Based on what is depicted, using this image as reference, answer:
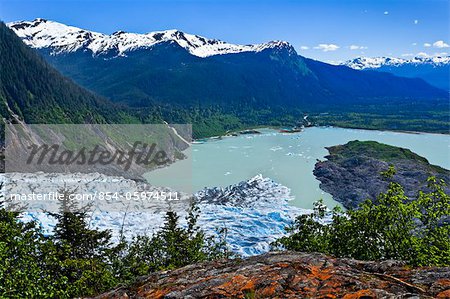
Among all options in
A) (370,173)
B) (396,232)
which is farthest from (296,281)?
(370,173)

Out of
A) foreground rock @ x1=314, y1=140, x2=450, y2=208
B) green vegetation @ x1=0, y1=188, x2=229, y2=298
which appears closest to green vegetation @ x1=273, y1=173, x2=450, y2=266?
green vegetation @ x1=0, y1=188, x2=229, y2=298

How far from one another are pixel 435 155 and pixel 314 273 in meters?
127

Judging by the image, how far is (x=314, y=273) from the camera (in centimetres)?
1033

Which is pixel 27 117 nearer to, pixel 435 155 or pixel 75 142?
pixel 75 142

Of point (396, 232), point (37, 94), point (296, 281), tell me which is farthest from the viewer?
point (37, 94)

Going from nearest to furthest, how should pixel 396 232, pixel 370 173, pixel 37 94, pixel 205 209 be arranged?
pixel 396 232
pixel 205 209
pixel 370 173
pixel 37 94

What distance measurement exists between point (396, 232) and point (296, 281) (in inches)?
274

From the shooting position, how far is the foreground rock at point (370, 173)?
74.3 metres

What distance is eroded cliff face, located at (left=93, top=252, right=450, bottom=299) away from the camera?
9312mm

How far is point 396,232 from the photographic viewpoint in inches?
585

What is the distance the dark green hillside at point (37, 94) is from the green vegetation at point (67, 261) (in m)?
83.5

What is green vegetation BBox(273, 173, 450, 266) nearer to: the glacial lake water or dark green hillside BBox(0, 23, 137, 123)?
the glacial lake water

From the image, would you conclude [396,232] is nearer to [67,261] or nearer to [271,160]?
[67,261]

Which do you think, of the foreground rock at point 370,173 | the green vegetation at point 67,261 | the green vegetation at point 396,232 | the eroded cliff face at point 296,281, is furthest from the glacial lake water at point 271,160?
the eroded cliff face at point 296,281
